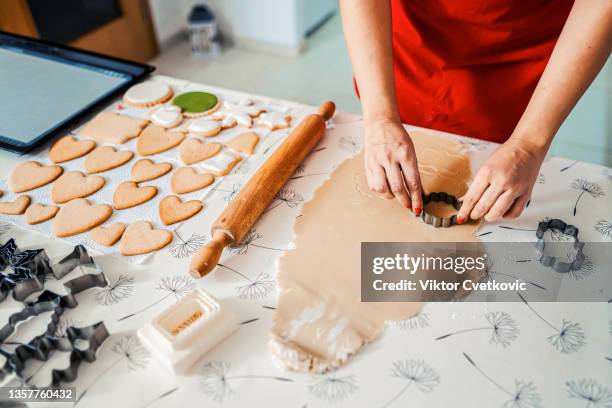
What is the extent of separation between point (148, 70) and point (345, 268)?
2.46ft

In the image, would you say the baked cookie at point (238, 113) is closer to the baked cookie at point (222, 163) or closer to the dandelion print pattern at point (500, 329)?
the baked cookie at point (222, 163)

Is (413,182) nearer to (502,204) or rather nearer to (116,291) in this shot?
(502,204)

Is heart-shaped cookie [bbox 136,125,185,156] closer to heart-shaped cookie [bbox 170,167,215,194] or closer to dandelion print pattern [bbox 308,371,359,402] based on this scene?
heart-shaped cookie [bbox 170,167,215,194]

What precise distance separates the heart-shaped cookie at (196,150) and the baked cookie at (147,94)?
0.59 ft

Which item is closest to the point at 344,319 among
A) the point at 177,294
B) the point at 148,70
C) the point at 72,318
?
the point at 177,294

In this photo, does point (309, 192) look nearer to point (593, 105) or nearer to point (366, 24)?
point (366, 24)

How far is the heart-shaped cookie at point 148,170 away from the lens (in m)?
0.97

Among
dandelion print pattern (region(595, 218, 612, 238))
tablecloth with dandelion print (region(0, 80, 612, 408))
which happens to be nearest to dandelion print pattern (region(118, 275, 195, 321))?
tablecloth with dandelion print (region(0, 80, 612, 408))

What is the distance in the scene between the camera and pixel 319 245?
0.83 m

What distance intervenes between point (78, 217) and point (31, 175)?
18cm

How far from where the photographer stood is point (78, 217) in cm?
89

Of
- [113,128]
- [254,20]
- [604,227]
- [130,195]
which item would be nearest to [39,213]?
[130,195]

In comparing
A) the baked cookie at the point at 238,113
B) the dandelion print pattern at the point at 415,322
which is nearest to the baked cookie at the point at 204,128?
the baked cookie at the point at 238,113

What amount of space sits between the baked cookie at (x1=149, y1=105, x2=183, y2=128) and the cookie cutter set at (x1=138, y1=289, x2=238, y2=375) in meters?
0.49
